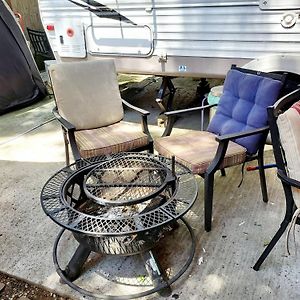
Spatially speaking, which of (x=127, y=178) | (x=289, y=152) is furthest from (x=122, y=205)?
(x=289, y=152)

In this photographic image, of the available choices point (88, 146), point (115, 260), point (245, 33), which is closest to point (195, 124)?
point (245, 33)

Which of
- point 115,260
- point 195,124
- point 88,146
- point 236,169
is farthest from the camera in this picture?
point 195,124

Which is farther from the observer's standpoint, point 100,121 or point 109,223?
point 100,121

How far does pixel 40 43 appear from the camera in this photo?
610cm

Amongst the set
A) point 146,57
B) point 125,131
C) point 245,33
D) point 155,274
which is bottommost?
point 155,274

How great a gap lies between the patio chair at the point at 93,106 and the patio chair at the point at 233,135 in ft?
0.84

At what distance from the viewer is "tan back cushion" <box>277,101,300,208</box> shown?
1496 mm

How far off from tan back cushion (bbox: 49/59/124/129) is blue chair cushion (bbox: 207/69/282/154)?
34.5 inches

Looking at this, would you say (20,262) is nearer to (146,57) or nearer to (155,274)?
(155,274)

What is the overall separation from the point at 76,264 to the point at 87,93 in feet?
4.79

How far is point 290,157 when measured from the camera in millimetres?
1536

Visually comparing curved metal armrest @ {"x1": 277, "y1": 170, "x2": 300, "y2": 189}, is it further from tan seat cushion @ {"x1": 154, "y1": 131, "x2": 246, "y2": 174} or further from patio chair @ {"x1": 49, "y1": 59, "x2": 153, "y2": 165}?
patio chair @ {"x1": 49, "y1": 59, "x2": 153, "y2": 165}

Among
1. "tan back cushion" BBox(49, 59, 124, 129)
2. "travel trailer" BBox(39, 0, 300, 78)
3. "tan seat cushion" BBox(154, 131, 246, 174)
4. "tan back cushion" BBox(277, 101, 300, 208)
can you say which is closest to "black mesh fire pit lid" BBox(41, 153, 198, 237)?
"tan seat cushion" BBox(154, 131, 246, 174)

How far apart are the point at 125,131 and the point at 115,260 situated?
106 centimetres
